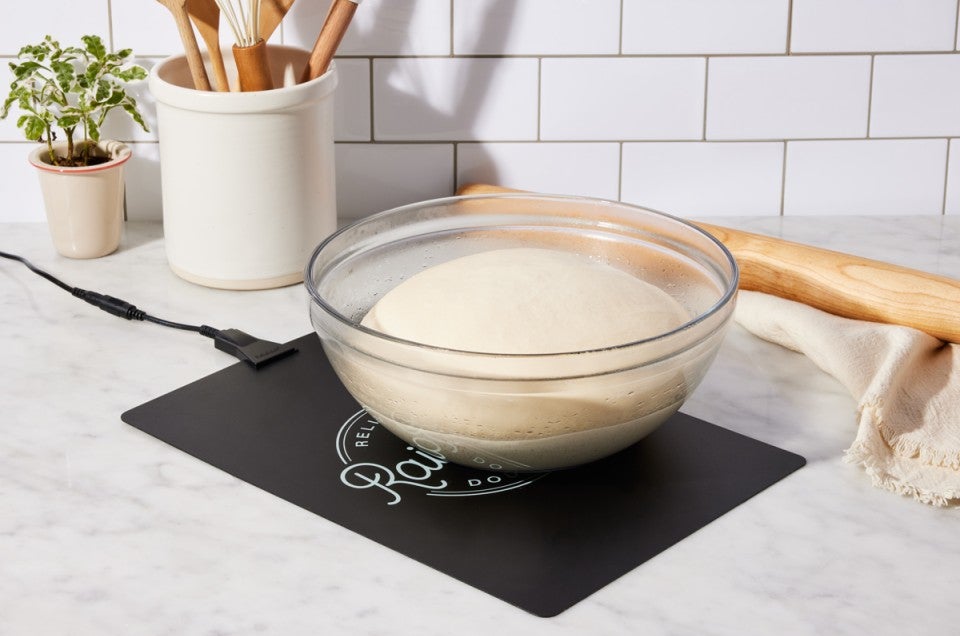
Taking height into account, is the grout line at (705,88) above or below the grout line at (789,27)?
below

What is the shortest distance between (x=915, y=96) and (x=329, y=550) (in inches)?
35.4

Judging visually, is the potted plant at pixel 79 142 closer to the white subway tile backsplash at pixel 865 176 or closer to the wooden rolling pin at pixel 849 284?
the wooden rolling pin at pixel 849 284

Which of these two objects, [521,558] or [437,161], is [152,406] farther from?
[437,161]

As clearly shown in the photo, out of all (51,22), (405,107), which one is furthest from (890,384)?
(51,22)

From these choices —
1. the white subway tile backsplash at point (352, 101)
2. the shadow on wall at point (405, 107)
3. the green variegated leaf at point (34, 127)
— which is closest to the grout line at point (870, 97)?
the shadow on wall at point (405, 107)

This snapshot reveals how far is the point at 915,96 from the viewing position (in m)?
1.28

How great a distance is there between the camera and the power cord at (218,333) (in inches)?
38.6

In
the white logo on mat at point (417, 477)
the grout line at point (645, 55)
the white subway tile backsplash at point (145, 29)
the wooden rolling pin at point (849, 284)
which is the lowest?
the white logo on mat at point (417, 477)

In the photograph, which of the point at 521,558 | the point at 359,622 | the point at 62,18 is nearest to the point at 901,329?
the point at 521,558

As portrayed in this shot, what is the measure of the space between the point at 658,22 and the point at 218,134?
0.50 meters

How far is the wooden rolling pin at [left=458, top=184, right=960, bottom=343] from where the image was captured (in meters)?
0.98

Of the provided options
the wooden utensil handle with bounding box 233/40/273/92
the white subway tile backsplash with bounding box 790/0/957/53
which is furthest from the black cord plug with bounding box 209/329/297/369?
the white subway tile backsplash with bounding box 790/0/957/53

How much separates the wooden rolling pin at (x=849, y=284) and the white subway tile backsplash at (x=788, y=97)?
0.23 meters

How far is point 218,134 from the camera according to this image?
107 cm
